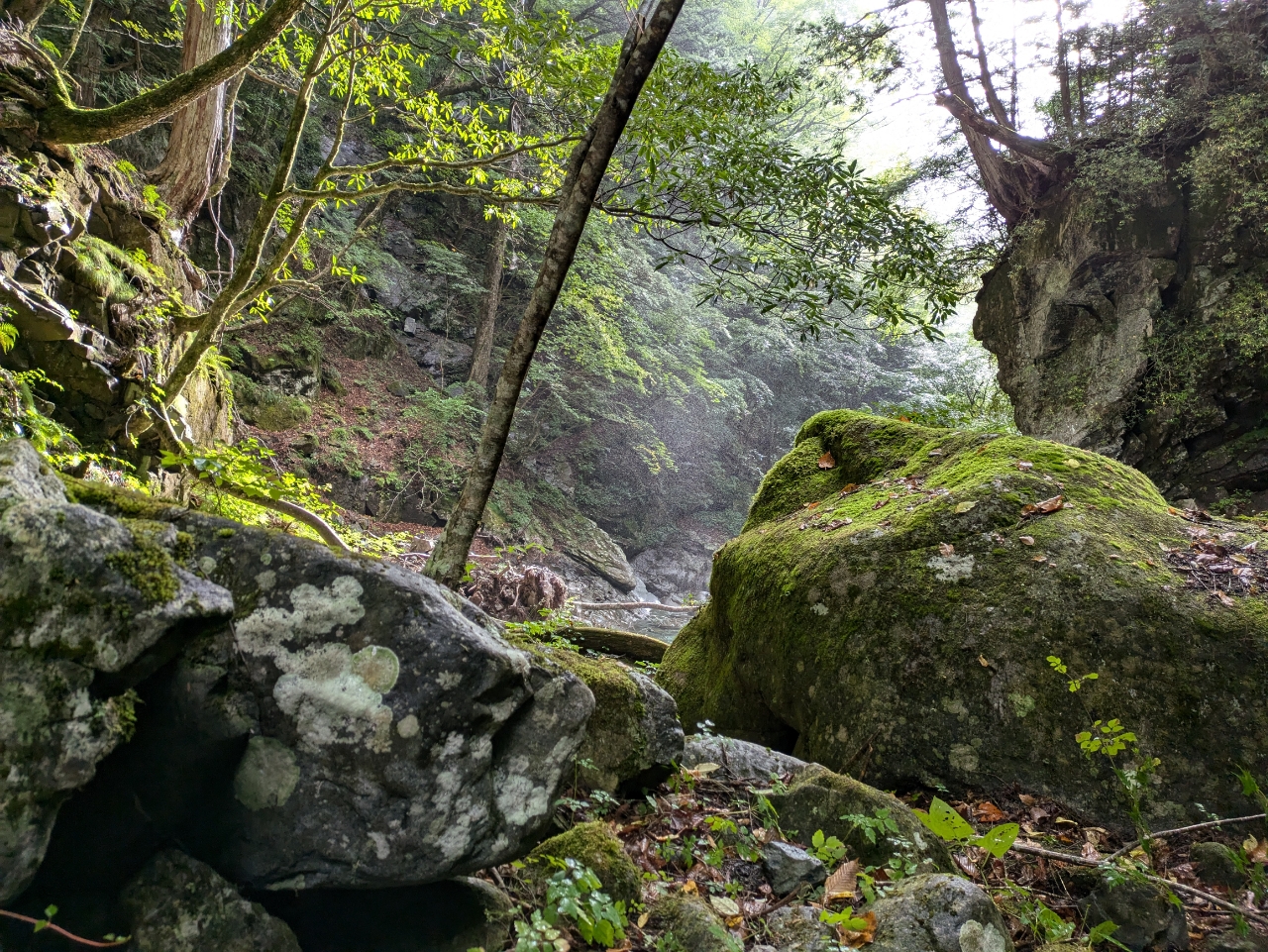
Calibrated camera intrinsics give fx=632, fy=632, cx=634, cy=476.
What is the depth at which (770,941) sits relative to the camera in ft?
6.73

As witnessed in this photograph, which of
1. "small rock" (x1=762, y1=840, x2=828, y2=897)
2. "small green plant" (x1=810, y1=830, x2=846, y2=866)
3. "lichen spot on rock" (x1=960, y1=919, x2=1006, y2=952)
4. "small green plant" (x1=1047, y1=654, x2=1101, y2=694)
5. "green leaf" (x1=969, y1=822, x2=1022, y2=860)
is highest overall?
"small green plant" (x1=1047, y1=654, x2=1101, y2=694)

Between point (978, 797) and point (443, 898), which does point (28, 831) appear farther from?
point (978, 797)

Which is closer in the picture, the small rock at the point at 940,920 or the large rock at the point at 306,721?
the large rock at the point at 306,721

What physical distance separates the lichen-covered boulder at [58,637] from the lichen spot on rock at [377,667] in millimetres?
414

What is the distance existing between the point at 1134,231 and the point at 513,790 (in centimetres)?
1202

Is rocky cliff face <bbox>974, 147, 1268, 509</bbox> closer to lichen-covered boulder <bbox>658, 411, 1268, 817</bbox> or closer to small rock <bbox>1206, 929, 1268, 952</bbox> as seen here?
lichen-covered boulder <bbox>658, 411, 1268, 817</bbox>

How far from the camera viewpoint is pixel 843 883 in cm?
223

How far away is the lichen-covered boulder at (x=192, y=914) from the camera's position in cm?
149

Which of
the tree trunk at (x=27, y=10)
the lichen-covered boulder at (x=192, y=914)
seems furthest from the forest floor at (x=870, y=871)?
the tree trunk at (x=27, y=10)

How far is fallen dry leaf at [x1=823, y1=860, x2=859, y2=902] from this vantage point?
2.19 m

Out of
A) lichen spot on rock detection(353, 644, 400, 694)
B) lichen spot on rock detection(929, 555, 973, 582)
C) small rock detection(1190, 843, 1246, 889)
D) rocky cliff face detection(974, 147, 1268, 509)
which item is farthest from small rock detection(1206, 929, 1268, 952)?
rocky cliff face detection(974, 147, 1268, 509)

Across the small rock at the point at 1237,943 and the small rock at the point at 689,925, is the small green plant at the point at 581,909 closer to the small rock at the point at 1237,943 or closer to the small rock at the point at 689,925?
the small rock at the point at 689,925

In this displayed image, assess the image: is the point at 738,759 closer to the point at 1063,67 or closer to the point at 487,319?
the point at 1063,67

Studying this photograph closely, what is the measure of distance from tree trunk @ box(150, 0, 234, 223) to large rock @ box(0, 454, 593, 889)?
19.4ft
